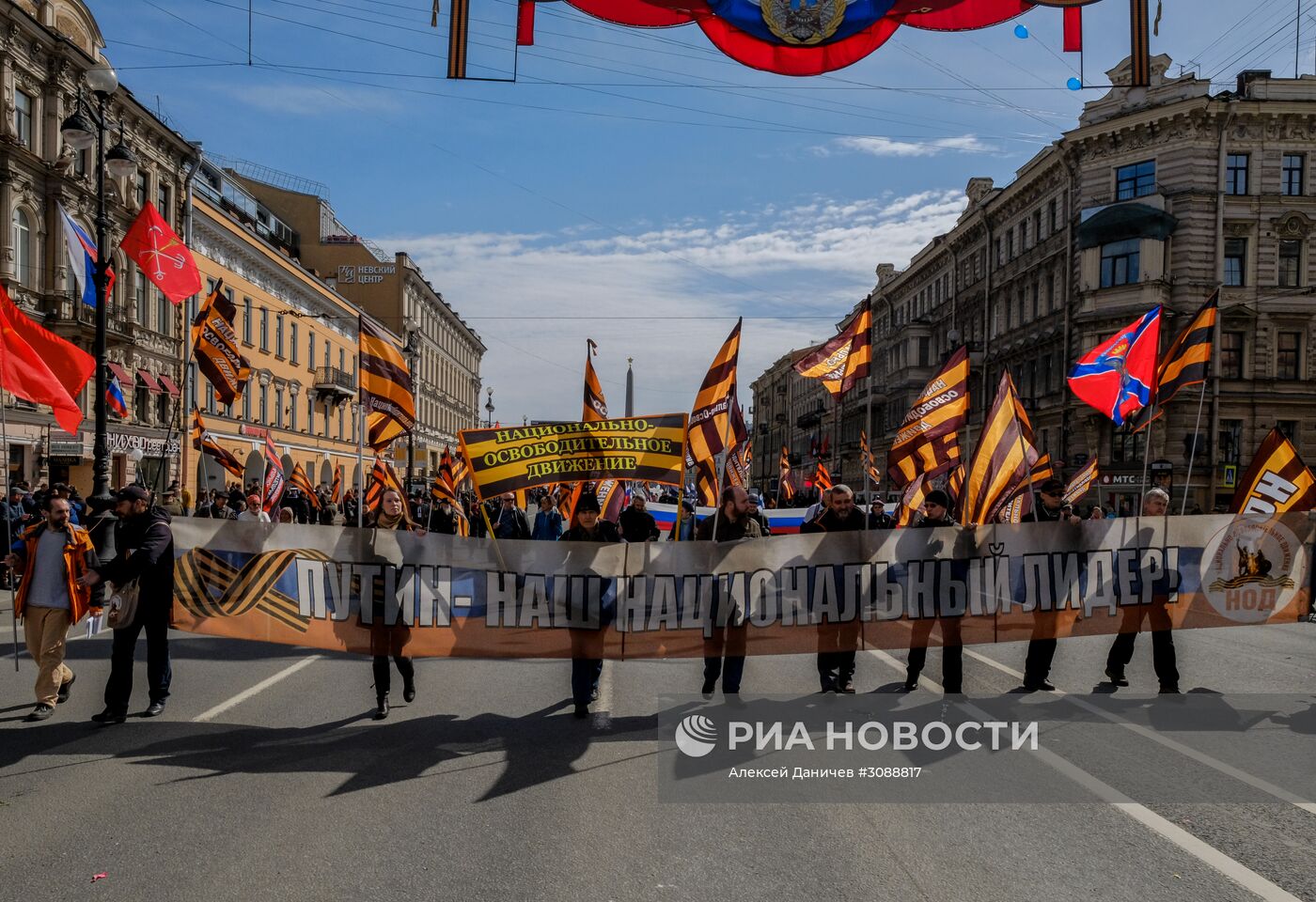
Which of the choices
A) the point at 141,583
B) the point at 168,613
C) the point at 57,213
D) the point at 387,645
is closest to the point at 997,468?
the point at 387,645

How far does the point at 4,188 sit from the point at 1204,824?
31.9 metres

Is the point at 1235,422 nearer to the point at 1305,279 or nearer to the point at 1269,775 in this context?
the point at 1305,279

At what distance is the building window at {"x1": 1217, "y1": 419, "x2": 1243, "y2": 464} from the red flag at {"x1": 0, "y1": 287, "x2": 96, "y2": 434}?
40778mm

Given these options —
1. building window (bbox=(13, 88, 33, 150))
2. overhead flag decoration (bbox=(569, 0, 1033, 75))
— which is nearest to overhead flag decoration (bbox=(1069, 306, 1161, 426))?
overhead flag decoration (bbox=(569, 0, 1033, 75))

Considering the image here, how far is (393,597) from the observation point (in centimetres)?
763

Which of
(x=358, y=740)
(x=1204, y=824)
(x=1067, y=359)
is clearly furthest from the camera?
(x=1067, y=359)

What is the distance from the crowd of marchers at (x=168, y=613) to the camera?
718 centimetres

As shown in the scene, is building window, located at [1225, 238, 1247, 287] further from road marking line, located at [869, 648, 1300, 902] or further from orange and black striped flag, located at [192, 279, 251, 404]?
road marking line, located at [869, 648, 1300, 902]

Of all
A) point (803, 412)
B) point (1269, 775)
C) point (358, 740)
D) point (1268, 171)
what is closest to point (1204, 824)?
point (1269, 775)

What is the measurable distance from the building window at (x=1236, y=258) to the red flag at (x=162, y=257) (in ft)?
129

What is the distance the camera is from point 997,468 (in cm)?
995

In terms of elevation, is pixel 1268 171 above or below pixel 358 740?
above

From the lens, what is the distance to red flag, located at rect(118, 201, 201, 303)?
1678 centimetres

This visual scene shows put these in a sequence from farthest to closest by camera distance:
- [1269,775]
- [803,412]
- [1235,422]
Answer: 1. [803,412]
2. [1235,422]
3. [1269,775]
